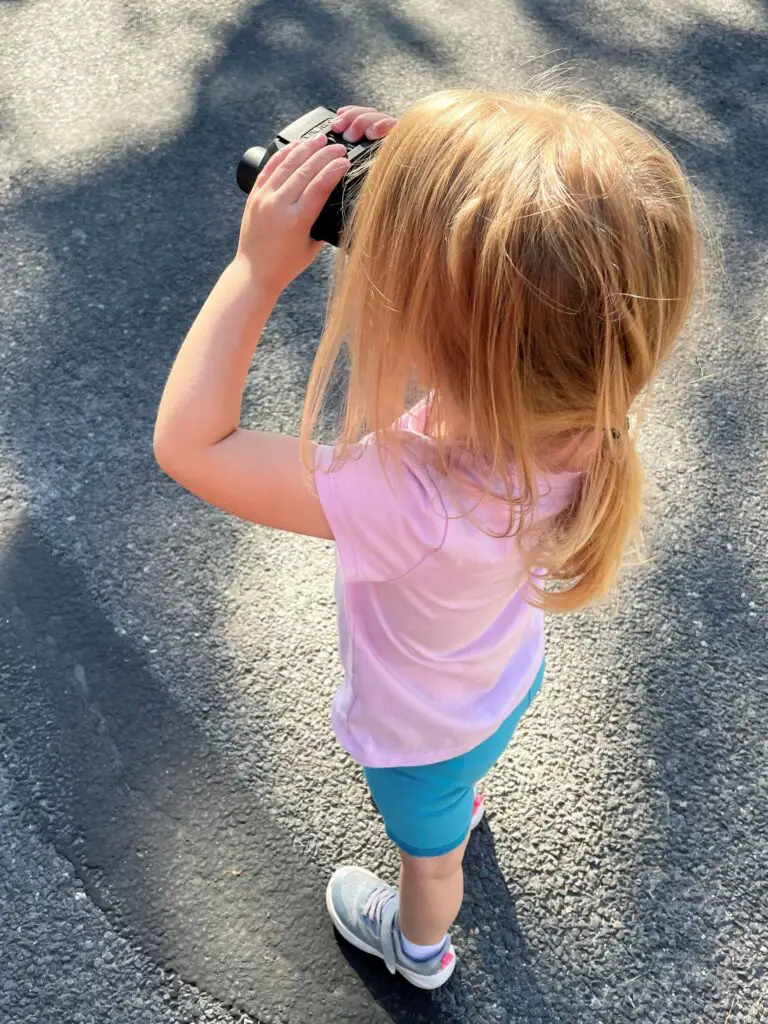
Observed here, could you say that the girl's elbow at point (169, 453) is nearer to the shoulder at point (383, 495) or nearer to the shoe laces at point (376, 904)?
the shoulder at point (383, 495)

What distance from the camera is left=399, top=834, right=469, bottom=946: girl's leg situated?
4.01 feet

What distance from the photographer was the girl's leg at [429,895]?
122 centimetres

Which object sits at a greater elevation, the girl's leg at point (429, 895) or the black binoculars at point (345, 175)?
the black binoculars at point (345, 175)

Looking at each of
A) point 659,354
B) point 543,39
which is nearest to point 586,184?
point 659,354

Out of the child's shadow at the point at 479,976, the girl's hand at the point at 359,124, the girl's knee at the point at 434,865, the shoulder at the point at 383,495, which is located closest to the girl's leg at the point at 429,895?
the girl's knee at the point at 434,865

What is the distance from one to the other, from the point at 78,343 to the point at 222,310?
4.23ft

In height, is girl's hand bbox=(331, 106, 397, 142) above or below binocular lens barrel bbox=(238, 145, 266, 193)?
above

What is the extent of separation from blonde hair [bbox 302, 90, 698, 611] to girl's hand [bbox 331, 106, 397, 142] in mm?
87

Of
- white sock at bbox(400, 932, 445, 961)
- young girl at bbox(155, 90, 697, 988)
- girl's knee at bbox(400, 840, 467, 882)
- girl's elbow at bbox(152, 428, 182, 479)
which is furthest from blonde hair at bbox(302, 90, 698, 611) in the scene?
white sock at bbox(400, 932, 445, 961)

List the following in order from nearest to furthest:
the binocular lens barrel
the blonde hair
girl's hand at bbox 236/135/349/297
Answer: the blonde hair → girl's hand at bbox 236/135/349/297 → the binocular lens barrel

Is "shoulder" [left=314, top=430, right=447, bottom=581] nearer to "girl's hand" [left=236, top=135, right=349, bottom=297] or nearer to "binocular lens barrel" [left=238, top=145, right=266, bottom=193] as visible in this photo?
"girl's hand" [left=236, top=135, right=349, bottom=297]

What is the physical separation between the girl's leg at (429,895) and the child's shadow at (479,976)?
0.12 meters

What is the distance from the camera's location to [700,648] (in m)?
1.75

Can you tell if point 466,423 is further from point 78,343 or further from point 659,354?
point 78,343
